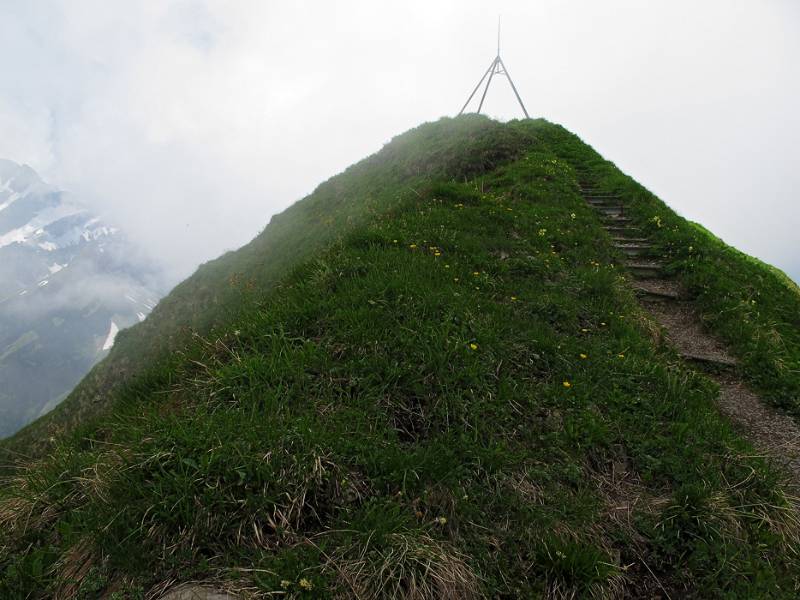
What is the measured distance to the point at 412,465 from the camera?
3115 mm

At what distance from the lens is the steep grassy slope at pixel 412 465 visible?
249 cm

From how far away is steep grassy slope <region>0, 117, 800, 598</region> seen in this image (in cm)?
249

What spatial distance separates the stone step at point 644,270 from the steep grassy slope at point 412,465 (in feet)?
8.55

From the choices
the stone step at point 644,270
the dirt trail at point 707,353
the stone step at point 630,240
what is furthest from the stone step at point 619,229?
the stone step at point 644,270

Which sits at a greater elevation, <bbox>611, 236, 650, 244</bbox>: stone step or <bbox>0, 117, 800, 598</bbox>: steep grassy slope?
<bbox>611, 236, 650, 244</bbox>: stone step

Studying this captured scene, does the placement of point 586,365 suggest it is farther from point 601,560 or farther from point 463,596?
point 463,596

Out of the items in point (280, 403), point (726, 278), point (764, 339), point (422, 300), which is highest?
point (422, 300)

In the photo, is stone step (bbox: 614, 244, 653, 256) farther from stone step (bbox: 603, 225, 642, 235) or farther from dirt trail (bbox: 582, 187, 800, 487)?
stone step (bbox: 603, 225, 642, 235)

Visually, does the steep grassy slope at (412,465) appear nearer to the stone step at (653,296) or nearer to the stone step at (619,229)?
the stone step at (653,296)

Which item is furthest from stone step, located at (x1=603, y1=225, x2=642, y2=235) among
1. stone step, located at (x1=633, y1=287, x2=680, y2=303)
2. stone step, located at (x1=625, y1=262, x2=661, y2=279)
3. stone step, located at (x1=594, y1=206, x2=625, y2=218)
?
stone step, located at (x1=633, y1=287, x2=680, y2=303)

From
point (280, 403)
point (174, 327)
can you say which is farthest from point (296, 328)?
point (174, 327)

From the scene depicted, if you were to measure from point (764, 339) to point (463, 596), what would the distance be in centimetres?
620

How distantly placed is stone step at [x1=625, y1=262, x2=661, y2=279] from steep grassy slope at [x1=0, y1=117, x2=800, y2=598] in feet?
8.55

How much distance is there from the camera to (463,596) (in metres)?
2.47
